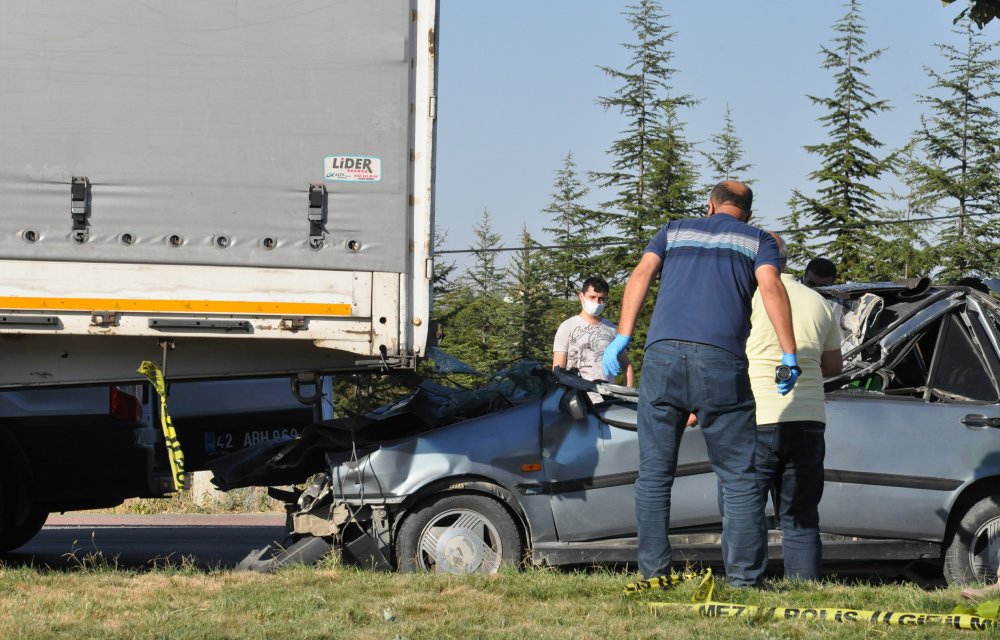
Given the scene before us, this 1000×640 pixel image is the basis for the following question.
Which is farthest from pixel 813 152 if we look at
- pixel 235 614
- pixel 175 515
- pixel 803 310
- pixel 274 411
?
pixel 235 614

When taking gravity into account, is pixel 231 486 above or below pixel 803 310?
below

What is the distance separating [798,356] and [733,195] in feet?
3.10

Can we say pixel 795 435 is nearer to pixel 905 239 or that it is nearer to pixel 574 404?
pixel 574 404

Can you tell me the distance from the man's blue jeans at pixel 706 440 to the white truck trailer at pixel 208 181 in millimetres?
1571

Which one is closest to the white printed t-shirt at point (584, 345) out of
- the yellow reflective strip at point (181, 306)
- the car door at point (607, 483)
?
the car door at point (607, 483)

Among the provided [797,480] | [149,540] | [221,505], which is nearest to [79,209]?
[797,480]

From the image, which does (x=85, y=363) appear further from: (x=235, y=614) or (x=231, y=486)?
(x=235, y=614)

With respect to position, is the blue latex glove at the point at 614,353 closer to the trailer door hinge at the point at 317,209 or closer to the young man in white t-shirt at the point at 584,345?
the trailer door hinge at the point at 317,209

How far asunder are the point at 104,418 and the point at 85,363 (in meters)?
2.07

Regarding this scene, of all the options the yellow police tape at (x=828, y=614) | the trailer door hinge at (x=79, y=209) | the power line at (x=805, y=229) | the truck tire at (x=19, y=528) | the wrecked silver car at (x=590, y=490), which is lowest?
the truck tire at (x=19, y=528)

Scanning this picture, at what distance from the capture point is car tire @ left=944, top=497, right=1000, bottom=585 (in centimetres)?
668

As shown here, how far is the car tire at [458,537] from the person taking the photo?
21.5ft

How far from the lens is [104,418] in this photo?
28.1ft

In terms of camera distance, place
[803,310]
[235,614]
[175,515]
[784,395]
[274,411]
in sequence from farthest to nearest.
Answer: [175,515]
[274,411]
[803,310]
[784,395]
[235,614]
